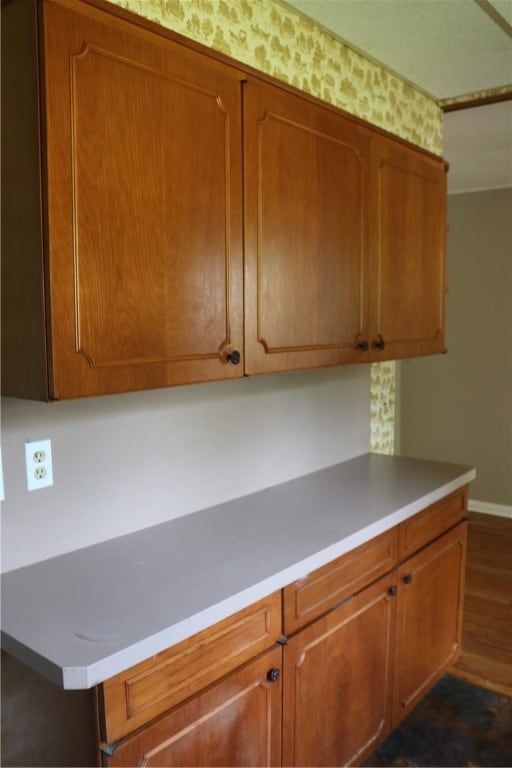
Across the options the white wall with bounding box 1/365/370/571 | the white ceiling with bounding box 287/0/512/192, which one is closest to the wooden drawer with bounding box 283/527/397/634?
the white wall with bounding box 1/365/370/571

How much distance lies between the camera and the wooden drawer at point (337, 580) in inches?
63.7

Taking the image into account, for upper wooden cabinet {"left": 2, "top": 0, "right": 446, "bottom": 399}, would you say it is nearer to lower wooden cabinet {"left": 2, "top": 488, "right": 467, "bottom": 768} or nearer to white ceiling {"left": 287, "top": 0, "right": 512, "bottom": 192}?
white ceiling {"left": 287, "top": 0, "right": 512, "bottom": 192}

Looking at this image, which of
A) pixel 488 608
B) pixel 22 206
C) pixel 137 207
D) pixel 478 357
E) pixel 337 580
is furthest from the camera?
pixel 478 357

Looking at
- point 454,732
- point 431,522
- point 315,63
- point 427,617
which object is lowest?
point 454,732

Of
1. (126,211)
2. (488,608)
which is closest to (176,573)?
(126,211)

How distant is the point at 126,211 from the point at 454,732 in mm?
2126

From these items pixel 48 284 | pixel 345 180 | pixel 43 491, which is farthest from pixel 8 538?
pixel 345 180

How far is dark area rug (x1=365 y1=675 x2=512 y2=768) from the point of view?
2.15 metres

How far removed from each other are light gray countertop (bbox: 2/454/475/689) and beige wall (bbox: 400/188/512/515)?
8.34ft

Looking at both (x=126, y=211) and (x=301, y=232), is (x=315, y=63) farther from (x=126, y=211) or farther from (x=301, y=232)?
(x=126, y=211)

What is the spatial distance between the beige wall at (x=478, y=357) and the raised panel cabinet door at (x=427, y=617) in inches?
88.8

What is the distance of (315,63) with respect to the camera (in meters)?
2.28

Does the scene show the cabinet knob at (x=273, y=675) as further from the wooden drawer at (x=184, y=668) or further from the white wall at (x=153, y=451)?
the white wall at (x=153, y=451)

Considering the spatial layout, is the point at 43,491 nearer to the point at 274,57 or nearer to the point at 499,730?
the point at 274,57
